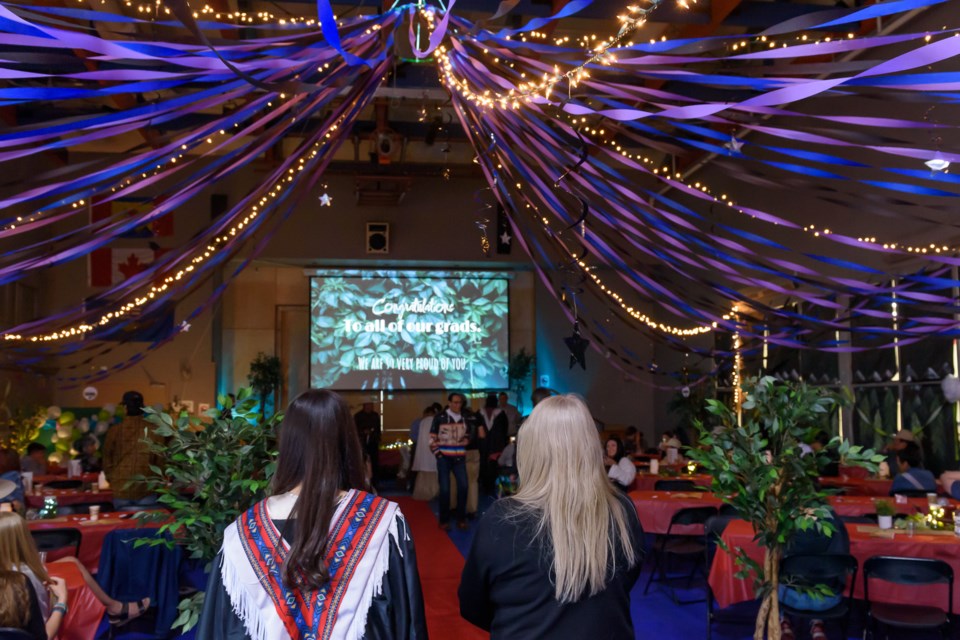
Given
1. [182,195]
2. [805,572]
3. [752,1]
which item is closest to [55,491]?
[182,195]

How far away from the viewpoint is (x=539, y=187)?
550 cm

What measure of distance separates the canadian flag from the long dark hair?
14494 millimetres

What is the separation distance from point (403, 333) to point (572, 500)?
14.8 meters

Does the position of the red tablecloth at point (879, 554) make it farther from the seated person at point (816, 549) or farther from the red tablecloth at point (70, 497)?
the red tablecloth at point (70, 497)

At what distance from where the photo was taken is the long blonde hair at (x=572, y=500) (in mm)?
2074

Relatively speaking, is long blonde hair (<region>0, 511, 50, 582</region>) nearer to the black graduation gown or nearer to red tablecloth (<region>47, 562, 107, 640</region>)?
red tablecloth (<region>47, 562, 107, 640</region>)

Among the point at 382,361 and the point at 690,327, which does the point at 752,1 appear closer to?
the point at 690,327

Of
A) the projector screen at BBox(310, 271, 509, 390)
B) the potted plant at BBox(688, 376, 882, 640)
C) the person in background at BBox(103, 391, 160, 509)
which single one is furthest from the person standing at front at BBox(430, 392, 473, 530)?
the projector screen at BBox(310, 271, 509, 390)

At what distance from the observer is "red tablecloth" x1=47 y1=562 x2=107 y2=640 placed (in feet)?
15.0

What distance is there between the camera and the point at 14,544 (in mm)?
3662

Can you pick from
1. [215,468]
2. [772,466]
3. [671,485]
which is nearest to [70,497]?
[671,485]

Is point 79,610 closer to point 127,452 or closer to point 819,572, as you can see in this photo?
point 127,452

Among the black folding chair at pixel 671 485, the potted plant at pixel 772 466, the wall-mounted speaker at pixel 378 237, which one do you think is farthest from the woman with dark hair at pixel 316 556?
the wall-mounted speaker at pixel 378 237

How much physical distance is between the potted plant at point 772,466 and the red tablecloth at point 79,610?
3.14 meters
